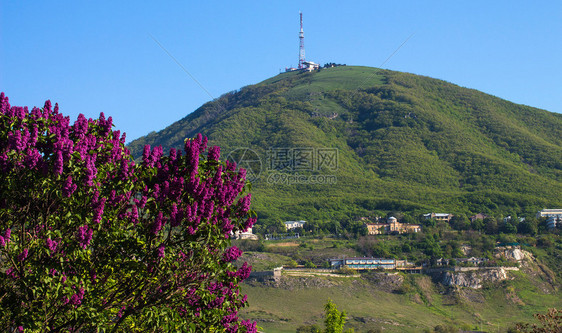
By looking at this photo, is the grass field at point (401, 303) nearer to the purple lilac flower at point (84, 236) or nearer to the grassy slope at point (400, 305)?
the grassy slope at point (400, 305)

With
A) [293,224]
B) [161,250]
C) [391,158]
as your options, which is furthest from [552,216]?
[161,250]

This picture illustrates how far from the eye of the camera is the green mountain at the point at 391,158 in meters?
136

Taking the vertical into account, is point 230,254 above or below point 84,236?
below

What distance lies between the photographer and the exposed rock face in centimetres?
9625

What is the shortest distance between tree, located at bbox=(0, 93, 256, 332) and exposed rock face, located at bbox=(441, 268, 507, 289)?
89.3 meters

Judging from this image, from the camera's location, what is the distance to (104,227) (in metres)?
10.8

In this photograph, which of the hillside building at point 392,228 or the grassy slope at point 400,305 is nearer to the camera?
the grassy slope at point 400,305

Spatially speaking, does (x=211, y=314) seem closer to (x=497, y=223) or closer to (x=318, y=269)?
(x=318, y=269)

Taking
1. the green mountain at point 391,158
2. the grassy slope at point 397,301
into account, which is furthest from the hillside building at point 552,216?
the grassy slope at point 397,301

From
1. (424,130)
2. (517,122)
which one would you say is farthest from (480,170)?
(517,122)

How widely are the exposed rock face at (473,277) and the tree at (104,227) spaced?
89.3 meters

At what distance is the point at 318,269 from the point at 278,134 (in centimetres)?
8254

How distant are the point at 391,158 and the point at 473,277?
69.8m

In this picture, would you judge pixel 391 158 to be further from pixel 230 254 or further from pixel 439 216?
pixel 230 254
